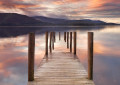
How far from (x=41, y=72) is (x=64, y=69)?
109 cm

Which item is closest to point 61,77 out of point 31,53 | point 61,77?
point 61,77

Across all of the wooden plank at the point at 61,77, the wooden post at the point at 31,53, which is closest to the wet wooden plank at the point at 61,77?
the wooden plank at the point at 61,77

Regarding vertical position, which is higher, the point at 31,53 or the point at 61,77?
the point at 31,53

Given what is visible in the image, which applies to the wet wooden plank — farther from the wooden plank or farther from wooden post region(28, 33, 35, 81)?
wooden post region(28, 33, 35, 81)

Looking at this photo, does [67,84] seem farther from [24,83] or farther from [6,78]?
[6,78]

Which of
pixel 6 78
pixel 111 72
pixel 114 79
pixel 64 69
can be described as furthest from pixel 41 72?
pixel 111 72

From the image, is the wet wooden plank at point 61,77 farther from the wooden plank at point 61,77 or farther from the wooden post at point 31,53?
the wooden post at point 31,53

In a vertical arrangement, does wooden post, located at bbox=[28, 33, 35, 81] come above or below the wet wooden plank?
above

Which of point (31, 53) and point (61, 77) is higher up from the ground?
point (31, 53)

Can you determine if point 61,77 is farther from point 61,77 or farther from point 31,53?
point 31,53

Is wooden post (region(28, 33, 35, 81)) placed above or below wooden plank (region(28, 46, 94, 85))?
above

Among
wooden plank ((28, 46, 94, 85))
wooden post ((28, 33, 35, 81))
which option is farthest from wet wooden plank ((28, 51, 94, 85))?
wooden post ((28, 33, 35, 81))

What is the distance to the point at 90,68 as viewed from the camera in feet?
20.3

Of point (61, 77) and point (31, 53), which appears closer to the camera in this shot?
point (31, 53)
